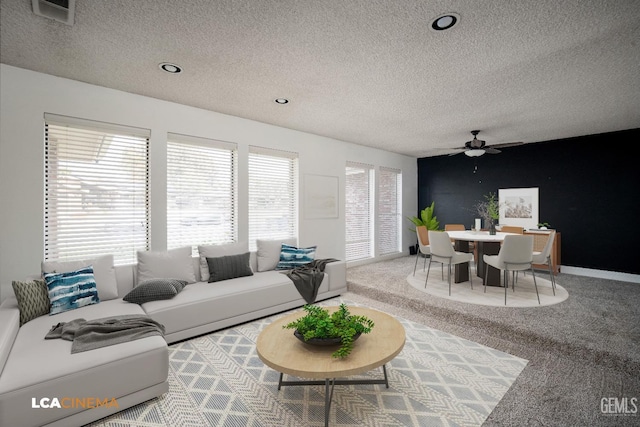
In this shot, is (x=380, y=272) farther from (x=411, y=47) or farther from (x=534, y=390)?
(x=411, y=47)

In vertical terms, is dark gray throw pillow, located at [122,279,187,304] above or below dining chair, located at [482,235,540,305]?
below

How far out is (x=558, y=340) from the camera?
8.95 ft

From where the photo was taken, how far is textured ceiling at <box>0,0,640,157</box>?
6.72 ft

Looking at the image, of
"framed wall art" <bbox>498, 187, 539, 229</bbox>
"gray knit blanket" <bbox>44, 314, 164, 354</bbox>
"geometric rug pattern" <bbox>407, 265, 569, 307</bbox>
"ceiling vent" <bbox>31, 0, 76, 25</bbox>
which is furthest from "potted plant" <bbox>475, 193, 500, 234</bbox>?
"ceiling vent" <bbox>31, 0, 76, 25</bbox>

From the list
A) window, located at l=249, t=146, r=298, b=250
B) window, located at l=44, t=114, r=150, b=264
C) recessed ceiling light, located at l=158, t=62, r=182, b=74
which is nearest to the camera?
recessed ceiling light, located at l=158, t=62, r=182, b=74

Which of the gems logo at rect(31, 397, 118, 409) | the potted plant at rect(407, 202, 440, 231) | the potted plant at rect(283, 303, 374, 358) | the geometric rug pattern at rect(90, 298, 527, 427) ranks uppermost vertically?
the potted plant at rect(407, 202, 440, 231)

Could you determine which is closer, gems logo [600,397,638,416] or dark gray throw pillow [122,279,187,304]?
gems logo [600,397,638,416]

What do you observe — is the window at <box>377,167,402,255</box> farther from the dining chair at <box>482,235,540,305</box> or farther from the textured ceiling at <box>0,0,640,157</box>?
the dining chair at <box>482,235,540,305</box>

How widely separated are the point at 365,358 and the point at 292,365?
465 millimetres

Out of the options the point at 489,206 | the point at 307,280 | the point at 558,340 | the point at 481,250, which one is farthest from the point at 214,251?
the point at 489,206

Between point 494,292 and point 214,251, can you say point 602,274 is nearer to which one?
point 494,292

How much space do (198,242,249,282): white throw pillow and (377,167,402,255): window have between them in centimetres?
358

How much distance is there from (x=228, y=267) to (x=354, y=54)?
9.33 feet

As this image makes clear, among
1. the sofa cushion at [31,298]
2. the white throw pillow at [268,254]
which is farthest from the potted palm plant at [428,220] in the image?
the sofa cushion at [31,298]
